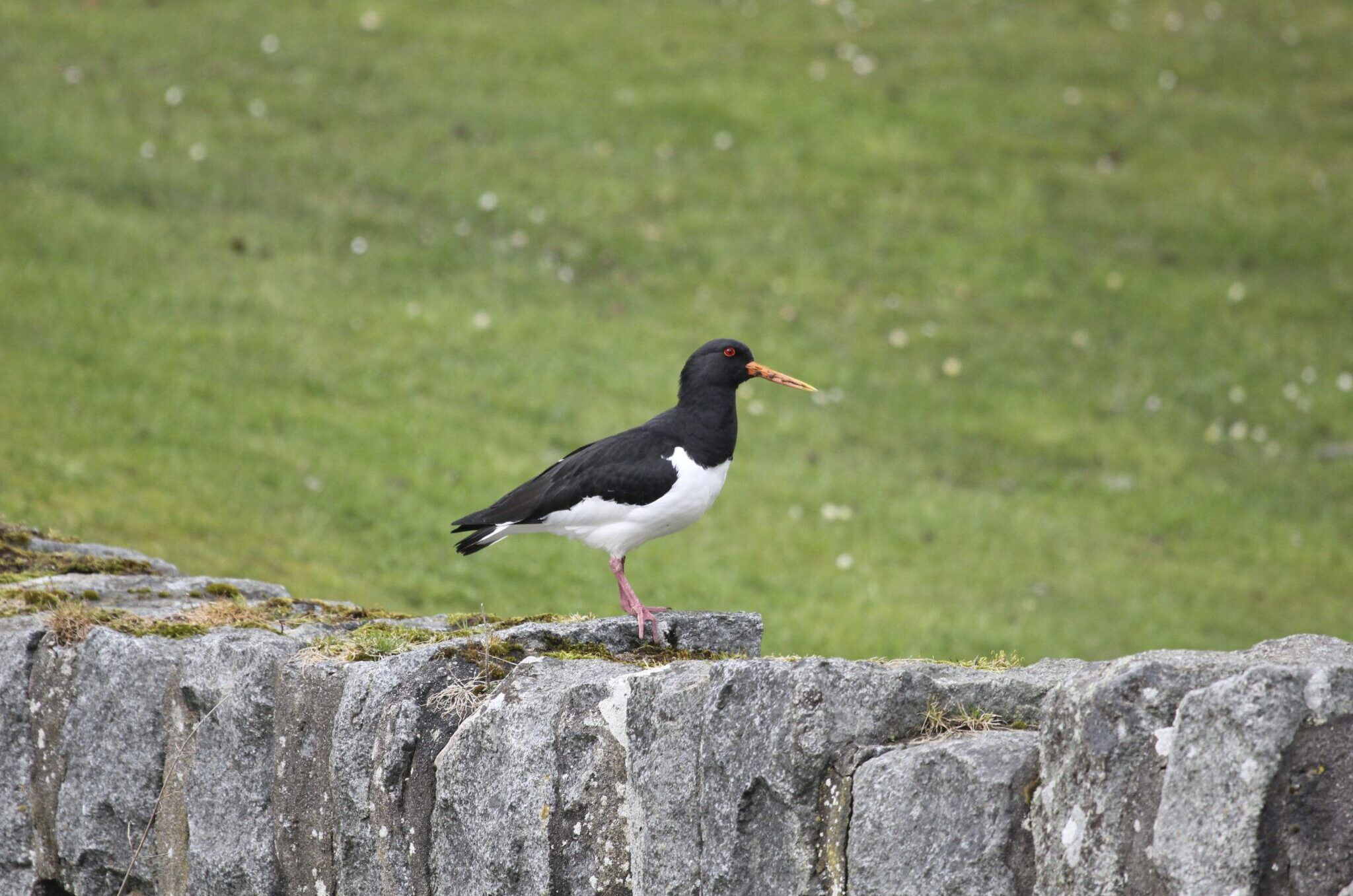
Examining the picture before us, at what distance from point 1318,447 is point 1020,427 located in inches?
134

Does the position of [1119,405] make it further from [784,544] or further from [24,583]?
[24,583]

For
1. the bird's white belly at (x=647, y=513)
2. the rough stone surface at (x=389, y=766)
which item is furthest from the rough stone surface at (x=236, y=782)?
the bird's white belly at (x=647, y=513)

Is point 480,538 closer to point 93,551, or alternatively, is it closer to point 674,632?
point 674,632

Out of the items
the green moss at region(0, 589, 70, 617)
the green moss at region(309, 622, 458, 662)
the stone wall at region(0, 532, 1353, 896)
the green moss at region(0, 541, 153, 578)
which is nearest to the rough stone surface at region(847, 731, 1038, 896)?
the stone wall at region(0, 532, 1353, 896)

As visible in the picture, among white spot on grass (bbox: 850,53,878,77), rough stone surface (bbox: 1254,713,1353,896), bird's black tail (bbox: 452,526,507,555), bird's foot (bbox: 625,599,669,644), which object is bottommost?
rough stone surface (bbox: 1254,713,1353,896)

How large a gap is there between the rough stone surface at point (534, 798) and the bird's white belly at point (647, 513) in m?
1.48

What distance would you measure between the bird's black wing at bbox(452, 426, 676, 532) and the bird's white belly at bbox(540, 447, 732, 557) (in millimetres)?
32

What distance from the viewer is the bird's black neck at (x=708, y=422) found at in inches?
228

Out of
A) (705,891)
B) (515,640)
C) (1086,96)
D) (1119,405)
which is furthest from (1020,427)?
(705,891)

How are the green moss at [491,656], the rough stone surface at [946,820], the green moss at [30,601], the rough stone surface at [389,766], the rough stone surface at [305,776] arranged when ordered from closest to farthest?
the rough stone surface at [946,820]
the rough stone surface at [389,766]
the green moss at [491,656]
the rough stone surface at [305,776]
the green moss at [30,601]

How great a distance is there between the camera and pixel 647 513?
5695mm

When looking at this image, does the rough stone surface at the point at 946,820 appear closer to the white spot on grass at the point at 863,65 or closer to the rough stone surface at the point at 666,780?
the rough stone surface at the point at 666,780

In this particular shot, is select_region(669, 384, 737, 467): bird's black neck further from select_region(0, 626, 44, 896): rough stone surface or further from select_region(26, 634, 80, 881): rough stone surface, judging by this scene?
select_region(0, 626, 44, 896): rough stone surface

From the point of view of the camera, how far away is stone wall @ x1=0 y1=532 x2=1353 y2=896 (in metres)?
2.77
